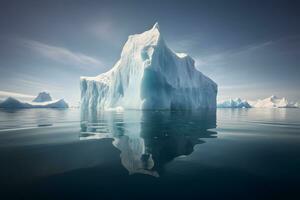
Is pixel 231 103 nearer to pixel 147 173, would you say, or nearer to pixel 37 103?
pixel 37 103

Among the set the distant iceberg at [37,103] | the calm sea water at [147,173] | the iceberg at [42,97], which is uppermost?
the iceberg at [42,97]

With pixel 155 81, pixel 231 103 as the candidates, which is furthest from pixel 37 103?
pixel 231 103

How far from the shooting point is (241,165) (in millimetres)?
4938

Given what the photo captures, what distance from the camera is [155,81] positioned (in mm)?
41969

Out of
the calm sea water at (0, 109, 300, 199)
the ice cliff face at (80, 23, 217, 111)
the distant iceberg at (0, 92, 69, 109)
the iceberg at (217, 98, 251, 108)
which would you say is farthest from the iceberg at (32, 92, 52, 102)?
the iceberg at (217, 98, 251, 108)

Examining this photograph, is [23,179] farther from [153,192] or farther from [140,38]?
[140,38]

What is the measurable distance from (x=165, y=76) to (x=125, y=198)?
42.0 m

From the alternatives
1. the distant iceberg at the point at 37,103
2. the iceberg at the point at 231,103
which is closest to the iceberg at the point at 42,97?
the distant iceberg at the point at 37,103

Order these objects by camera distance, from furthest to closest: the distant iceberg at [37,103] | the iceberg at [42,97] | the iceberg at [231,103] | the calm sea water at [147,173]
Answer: the iceberg at [231,103]
the iceberg at [42,97]
the distant iceberg at [37,103]
the calm sea water at [147,173]

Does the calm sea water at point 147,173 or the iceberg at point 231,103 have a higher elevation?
the iceberg at point 231,103

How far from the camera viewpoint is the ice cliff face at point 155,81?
41844 mm

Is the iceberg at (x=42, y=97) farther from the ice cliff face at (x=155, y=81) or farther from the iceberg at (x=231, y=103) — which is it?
the iceberg at (x=231, y=103)

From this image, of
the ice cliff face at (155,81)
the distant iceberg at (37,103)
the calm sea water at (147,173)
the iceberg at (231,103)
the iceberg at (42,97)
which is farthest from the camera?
the iceberg at (231,103)

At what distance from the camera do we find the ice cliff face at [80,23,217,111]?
41.8 meters
